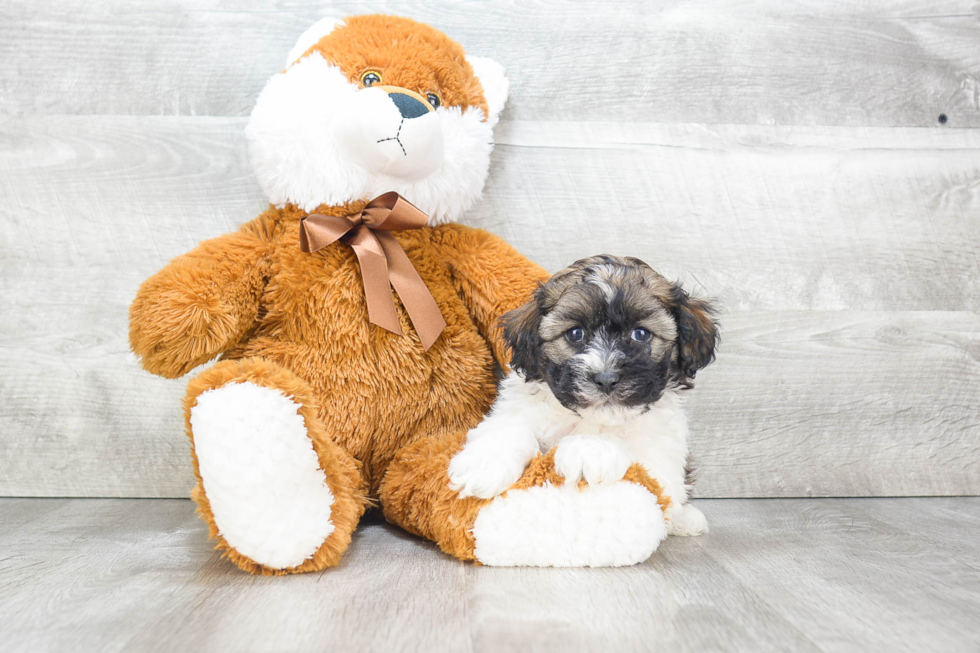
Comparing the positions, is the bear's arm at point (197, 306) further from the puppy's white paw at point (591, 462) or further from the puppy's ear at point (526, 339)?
the puppy's white paw at point (591, 462)

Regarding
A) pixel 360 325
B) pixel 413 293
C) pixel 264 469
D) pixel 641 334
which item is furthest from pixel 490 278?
pixel 264 469

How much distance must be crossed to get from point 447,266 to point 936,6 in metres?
1.48

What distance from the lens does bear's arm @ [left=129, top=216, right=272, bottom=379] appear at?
1.36 meters

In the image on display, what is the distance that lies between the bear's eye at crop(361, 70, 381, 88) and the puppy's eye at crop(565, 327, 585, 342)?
64 centimetres

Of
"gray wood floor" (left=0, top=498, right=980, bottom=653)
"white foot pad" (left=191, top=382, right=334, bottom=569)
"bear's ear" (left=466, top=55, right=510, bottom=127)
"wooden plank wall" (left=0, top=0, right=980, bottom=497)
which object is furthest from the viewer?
"wooden plank wall" (left=0, top=0, right=980, bottom=497)

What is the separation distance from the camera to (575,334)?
1.33 metres

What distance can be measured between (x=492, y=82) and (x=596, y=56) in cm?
35

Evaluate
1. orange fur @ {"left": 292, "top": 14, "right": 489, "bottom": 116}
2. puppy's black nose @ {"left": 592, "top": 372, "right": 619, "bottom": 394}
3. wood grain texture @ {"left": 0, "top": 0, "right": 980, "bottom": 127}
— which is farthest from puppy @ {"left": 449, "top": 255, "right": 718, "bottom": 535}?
wood grain texture @ {"left": 0, "top": 0, "right": 980, "bottom": 127}

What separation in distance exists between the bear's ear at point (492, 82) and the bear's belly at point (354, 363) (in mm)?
527

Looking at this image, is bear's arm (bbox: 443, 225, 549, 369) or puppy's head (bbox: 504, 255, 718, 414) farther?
bear's arm (bbox: 443, 225, 549, 369)

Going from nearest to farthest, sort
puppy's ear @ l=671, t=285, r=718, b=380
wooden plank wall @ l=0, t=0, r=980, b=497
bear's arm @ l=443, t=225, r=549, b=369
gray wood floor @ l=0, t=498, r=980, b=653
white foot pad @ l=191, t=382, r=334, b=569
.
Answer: gray wood floor @ l=0, t=498, r=980, b=653, white foot pad @ l=191, t=382, r=334, b=569, puppy's ear @ l=671, t=285, r=718, b=380, bear's arm @ l=443, t=225, r=549, b=369, wooden plank wall @ l=0, t=0, r=980, b=497

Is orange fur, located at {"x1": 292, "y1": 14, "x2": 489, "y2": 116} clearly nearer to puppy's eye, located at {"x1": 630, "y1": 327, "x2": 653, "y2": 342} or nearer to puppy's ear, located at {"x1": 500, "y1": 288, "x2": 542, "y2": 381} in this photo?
puppy's ear, located at {"x1": 500, "y1": 288, "x2": 542, "y2": 381}

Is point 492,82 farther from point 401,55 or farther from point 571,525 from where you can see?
point 571,525

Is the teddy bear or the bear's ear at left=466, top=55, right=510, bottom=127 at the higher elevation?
the bear's ear at left=466, top=55, right=510, bottom=127
